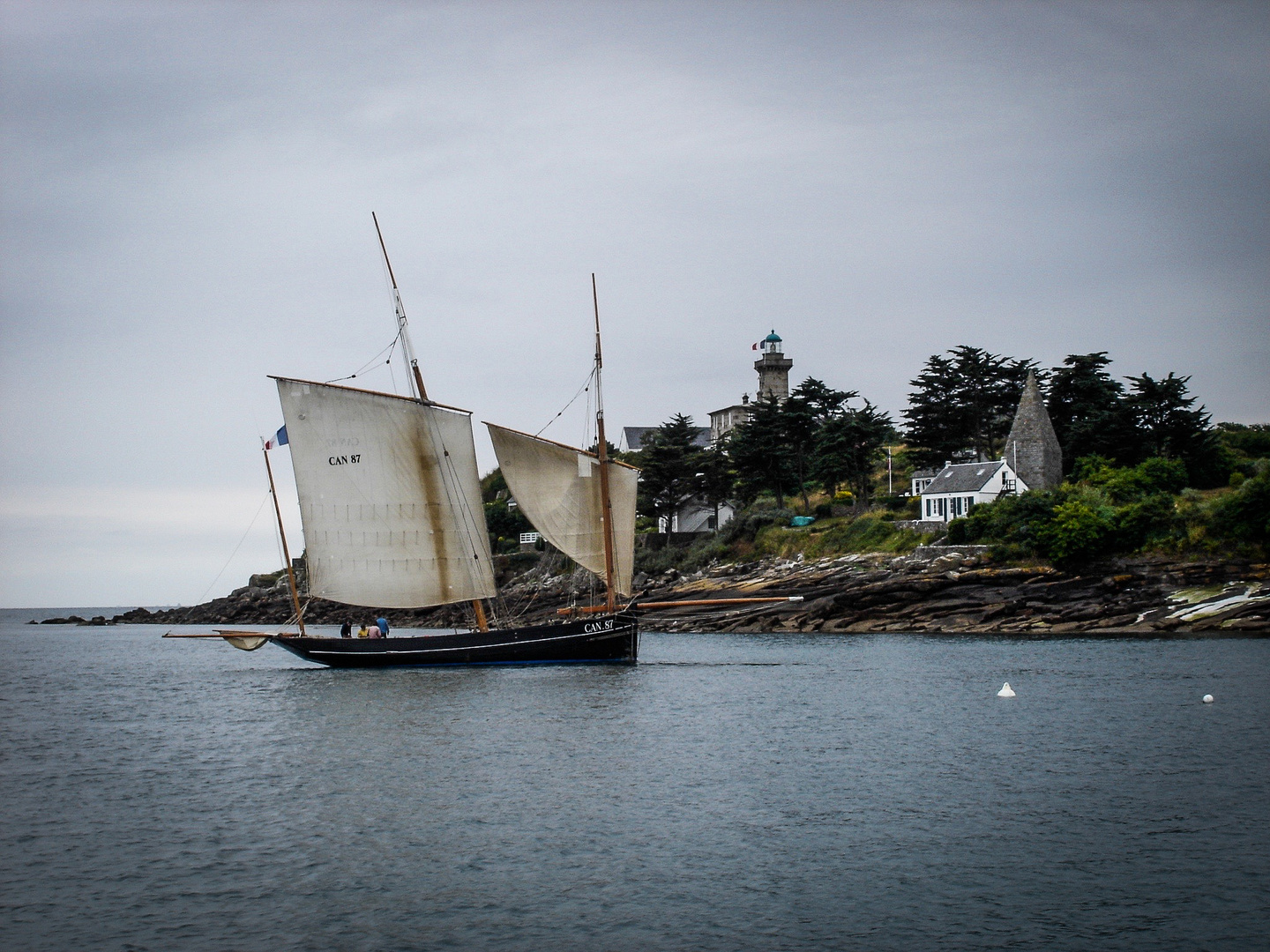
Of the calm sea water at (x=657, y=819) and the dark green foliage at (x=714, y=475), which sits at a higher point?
the dark green foliage at (x=714, y=475)

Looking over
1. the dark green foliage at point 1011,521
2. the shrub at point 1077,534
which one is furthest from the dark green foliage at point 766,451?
the shrub at point 1077,534

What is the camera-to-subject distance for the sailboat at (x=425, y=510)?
51.3 meters

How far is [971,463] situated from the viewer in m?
85.1

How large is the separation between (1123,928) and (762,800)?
873cm

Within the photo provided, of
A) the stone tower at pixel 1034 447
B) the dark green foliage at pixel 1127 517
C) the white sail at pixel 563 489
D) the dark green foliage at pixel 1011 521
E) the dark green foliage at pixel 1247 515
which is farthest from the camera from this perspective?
the stone tower at pixel 1034 447

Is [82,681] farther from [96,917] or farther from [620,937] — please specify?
[620,937]

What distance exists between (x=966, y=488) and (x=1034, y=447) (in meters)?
6.53

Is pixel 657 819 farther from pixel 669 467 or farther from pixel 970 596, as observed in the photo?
pixel 669 467

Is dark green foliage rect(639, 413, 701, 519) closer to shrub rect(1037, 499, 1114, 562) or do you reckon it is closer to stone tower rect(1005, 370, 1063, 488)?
stone tower rect(1005, 370, 1063, 488)

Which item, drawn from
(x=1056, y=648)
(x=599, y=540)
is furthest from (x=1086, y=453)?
(x=599, y=540)

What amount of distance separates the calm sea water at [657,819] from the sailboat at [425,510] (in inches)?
394

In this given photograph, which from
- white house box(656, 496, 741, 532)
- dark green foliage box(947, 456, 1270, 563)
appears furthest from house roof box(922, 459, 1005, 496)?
white house box(656, 496, 741, 532)

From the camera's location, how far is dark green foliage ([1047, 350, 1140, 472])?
279 feet

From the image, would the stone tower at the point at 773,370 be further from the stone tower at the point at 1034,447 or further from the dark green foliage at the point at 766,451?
the stone tower at the point at 1034,447
